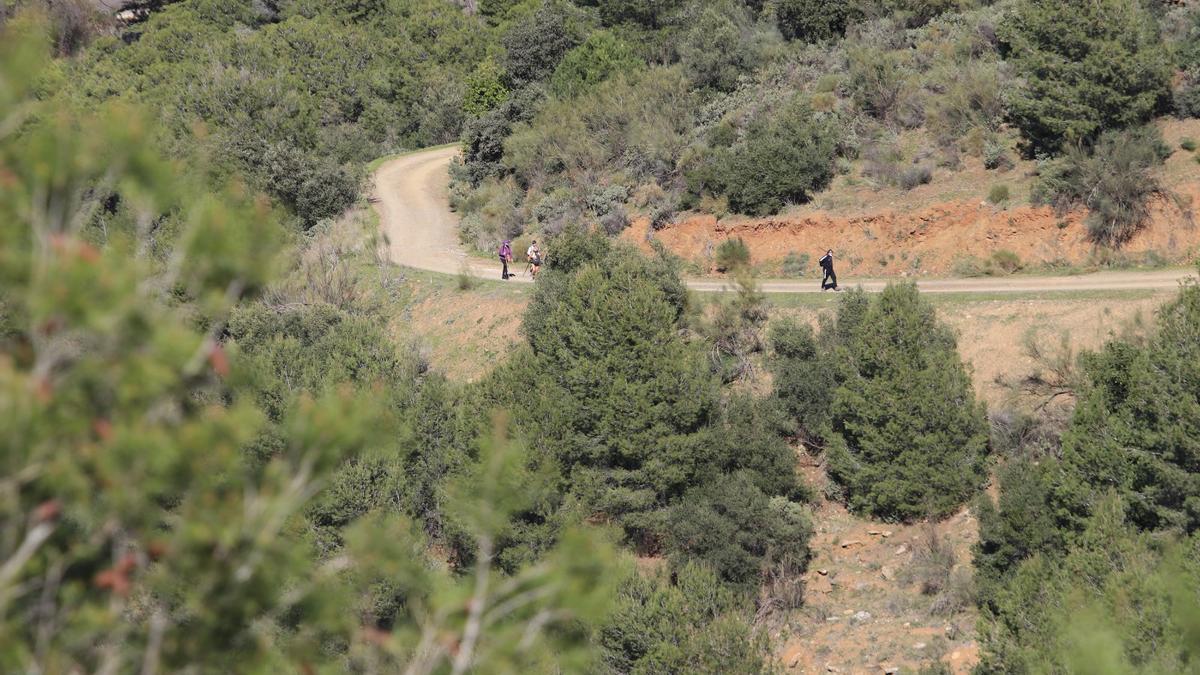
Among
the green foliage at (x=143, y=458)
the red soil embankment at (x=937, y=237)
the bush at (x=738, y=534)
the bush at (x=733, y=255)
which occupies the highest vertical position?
the green foliage at (x=143, y=458)

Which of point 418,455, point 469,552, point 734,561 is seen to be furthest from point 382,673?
point 418,455

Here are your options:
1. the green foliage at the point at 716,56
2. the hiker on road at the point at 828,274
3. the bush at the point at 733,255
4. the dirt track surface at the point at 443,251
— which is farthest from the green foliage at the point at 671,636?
the green foliage at the point at 716,56

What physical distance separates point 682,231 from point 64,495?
37.3 meters

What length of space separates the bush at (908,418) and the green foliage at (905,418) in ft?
0.08

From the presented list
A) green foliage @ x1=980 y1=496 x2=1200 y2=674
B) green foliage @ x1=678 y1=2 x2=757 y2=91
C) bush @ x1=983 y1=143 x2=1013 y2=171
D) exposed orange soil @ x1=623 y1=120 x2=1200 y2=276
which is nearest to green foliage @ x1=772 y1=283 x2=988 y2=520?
green foliage @ x1=980 y1=496 x2=1200 y2=674

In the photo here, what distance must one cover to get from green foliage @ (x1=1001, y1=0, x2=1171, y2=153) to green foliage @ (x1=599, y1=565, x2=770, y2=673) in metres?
20.3

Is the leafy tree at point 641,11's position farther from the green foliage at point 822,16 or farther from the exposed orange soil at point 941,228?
the exposed orange soil at point 941,228

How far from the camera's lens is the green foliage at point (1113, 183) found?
32.8 metres

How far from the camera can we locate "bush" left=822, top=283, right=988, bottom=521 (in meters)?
28.5

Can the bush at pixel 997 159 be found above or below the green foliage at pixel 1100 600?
above

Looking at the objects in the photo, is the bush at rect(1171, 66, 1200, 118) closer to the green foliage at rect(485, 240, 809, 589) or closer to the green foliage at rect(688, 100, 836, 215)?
the green foliage at rect(688, 100, 836, 215)

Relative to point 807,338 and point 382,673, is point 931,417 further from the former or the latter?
point 382,673

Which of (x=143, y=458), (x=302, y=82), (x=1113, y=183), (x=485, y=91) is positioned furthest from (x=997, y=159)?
(x=302, y=82)

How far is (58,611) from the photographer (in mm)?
6348
